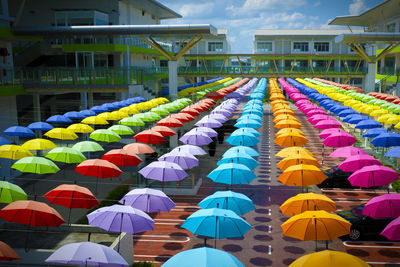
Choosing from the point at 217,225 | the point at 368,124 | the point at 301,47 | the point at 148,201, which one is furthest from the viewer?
the point at 301,47

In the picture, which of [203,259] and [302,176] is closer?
[203,259]

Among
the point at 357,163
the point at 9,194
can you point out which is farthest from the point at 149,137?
the point at 357,163

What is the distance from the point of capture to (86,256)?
942 cm

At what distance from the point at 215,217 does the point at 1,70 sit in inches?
1081

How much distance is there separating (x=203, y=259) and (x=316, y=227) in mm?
4609

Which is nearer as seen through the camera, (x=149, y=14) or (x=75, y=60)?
(x=75, y=60)

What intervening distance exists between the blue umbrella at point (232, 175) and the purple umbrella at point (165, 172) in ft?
4.47

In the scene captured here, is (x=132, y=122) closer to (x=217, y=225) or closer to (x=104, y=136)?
(x=104, y=136)

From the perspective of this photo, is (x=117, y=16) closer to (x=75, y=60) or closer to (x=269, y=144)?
(x=75, y=60)

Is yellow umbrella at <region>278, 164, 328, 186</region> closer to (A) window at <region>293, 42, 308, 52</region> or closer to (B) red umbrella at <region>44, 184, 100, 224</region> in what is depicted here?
(B) red umbrella at <region>44, 184, 100, 224</region>

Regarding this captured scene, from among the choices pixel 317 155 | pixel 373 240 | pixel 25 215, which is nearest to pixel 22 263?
pixel 25 215

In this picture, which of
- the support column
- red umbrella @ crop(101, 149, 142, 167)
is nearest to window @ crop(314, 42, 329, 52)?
the support column

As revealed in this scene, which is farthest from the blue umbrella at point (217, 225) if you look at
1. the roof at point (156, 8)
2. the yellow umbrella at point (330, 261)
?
the roof at point (156, 8)

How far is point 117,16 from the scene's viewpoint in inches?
1865
